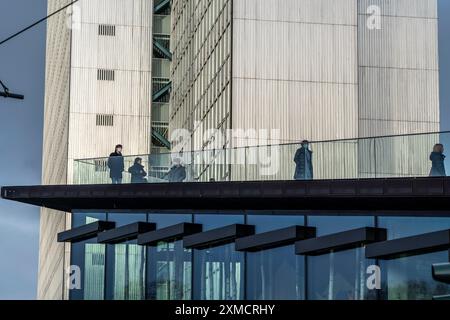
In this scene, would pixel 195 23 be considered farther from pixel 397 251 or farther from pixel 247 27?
pixel 397 251

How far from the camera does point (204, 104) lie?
65.2 meters

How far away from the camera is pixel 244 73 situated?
2399 inches

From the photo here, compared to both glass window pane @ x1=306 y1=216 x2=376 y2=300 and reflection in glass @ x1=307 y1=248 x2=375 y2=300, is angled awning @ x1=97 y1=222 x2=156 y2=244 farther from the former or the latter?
reflection in glass @ x1=307 y1=248 x2=375 y2=300

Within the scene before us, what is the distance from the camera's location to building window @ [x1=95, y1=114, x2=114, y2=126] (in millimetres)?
86812

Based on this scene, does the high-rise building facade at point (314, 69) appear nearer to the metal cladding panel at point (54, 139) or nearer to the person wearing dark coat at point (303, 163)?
the metal cladding panel at point (54, 139)

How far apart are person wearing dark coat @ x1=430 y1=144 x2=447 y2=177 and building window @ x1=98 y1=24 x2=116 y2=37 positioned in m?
63.7

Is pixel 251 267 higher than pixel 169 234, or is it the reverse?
pixel 169 234

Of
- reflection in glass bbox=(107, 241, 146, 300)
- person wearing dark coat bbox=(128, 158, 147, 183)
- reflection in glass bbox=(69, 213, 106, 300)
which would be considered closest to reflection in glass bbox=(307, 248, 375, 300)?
reflection in glass bbox=(107, 241, 146, 300)

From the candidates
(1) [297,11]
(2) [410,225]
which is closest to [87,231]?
(2) [410,225]

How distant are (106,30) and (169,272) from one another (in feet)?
190

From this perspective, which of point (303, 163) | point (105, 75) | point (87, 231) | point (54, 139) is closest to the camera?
point (303, 163)

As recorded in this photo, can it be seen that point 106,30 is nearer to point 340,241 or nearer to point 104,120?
point 104,120
